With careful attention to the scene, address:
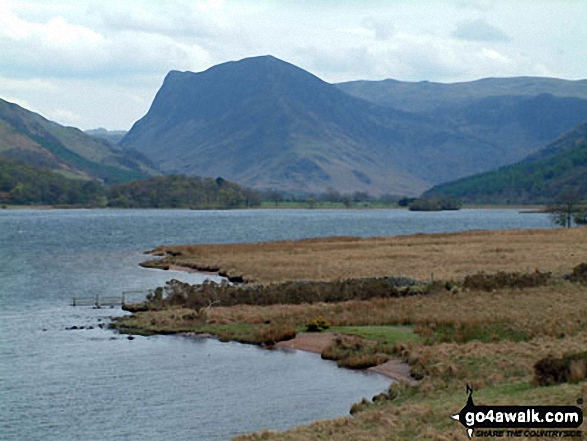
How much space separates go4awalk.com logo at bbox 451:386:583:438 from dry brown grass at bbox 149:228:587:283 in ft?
133

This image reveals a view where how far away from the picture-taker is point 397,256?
274 feet

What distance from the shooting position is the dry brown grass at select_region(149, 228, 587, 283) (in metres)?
69.7

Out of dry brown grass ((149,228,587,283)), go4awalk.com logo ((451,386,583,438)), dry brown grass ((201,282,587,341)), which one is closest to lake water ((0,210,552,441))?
dry brown grass ((201,282,587,341))

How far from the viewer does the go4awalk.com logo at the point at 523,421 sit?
20.0 m

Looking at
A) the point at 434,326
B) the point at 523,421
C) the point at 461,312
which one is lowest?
the point at 434,326

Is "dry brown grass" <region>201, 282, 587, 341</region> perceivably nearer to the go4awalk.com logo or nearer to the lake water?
the lake water

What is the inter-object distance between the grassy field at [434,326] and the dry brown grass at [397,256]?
0.22 m

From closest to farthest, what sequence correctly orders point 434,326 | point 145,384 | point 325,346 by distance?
point 145,384 → point 325,346 → point 434,326

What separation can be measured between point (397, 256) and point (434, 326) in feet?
137

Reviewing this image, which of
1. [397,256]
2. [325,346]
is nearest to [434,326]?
[325,346]

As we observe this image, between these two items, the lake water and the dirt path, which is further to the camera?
the dirt path

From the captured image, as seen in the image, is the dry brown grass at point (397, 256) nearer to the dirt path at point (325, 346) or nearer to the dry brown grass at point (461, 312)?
the dry brown grass at point (461, 312)

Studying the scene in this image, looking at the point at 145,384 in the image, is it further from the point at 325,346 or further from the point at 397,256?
the point at 397,256

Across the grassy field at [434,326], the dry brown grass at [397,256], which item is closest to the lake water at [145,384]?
the grassy field at [434,326]
